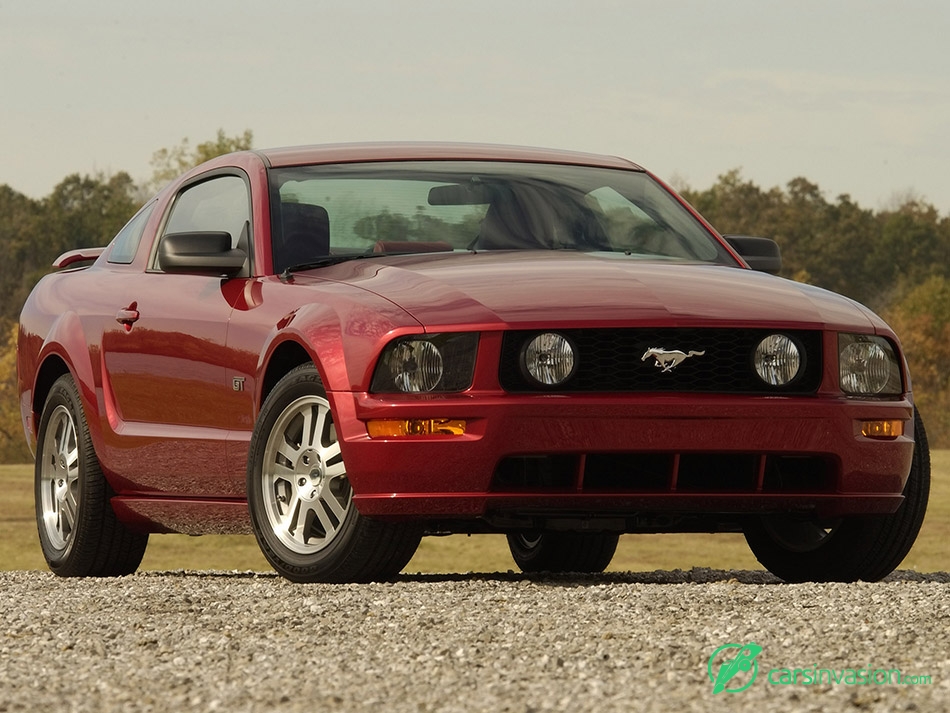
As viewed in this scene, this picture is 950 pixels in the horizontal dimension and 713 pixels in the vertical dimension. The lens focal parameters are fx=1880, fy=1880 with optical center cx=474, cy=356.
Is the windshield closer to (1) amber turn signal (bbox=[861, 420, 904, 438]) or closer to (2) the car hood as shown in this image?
(2) the car hood

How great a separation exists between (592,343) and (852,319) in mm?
1045

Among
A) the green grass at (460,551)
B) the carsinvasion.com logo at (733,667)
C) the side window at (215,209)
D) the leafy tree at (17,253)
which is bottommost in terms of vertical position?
the green grass at (460,551)

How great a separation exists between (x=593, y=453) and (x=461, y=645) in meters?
1.49

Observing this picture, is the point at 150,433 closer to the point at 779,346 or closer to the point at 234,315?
the point at 234,315

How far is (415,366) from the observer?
6.13 meters

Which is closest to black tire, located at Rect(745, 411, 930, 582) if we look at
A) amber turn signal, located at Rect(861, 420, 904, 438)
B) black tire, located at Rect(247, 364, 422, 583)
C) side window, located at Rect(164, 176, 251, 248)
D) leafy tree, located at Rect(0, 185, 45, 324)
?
amber turn signal, located at Rect(861, 420, 904, 438)

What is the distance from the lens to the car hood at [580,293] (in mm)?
6105

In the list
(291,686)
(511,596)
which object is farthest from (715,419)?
(291,686)

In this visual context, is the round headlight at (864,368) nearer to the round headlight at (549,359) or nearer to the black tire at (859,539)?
the black tire at (859,539)

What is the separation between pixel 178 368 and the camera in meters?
7.47

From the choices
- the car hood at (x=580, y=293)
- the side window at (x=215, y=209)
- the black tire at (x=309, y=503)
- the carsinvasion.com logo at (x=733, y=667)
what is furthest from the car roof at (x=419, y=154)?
the carsinvasion.com logo at (x=733, y=667)

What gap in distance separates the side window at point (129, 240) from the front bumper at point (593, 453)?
275 centimetres

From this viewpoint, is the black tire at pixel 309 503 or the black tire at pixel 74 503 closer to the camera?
the black tire at pixel 309 503

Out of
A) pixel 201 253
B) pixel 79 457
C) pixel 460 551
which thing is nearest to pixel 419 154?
pixel 201 253
